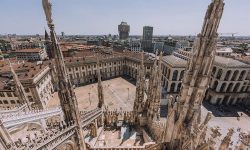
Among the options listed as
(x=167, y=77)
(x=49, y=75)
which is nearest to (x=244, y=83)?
(x=167, y=77)

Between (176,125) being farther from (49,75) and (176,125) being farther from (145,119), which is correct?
(49,75)

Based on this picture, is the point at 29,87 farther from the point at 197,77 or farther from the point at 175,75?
the point at 197,77

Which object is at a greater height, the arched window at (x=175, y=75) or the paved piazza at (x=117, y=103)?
the arched window at (x=175, y=75)

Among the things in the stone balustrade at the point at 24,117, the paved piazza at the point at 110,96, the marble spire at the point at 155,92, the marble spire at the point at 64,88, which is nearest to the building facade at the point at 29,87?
the paved piazza at the point at 110,96

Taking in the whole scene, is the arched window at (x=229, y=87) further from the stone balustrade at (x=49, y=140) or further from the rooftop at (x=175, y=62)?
the stone balustrade at (x=49, y=140)

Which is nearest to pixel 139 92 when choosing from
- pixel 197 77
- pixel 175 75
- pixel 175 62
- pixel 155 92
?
pixel 155 92
